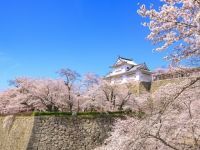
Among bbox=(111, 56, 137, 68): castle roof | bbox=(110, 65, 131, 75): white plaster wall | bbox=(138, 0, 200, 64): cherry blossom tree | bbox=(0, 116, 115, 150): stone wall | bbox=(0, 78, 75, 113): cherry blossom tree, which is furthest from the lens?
bbox=(111, 56, 137, 68): castle roof

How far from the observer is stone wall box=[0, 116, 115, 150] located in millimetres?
12516

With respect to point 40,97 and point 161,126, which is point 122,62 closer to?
point 40,97

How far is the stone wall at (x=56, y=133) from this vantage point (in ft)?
41.1

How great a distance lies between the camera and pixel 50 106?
1606 centimetres

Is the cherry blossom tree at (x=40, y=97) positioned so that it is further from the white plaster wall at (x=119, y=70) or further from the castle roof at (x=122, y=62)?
the castle roof at (x=122, y=62)

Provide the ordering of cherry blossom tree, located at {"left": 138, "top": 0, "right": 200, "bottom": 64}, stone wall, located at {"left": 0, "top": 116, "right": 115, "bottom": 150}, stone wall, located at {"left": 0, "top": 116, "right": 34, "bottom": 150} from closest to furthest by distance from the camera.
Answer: cherry blossom tree, located at {"left": 138, "top": 0, "right": 200, "bottom": 64} < stone wall, located at {"left": 0, "top": 116, "right": 115, "bottom": 150} < stone wall, located at {"left": 0, "top": 116, "right": 34, "bottom": 150}

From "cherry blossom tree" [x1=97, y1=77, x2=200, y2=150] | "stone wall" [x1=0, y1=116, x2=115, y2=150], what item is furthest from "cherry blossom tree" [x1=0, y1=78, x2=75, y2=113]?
"cherry blossom tree" [x1=97, y1=77, x2=200, y2=150]

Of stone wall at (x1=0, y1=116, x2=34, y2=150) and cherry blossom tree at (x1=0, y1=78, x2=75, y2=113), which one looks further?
cherry blossom tree at (x1=0, y1=78, x2=75, y2=113)

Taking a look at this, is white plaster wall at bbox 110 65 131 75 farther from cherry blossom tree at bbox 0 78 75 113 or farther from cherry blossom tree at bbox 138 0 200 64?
cherry blossom tree at bbox 138 0 200 64

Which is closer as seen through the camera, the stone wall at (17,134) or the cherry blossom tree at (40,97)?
the stone wall at (17,134)

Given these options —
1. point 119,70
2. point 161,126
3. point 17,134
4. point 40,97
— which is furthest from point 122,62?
point 161,126

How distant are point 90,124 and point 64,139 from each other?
1234 mm

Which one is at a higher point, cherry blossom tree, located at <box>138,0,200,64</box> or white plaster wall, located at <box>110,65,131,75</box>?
white plaster wall, located at <box>110,65,131,75</box>

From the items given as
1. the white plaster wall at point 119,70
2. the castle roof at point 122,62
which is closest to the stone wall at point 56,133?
the white plaster wall at point 119,70
